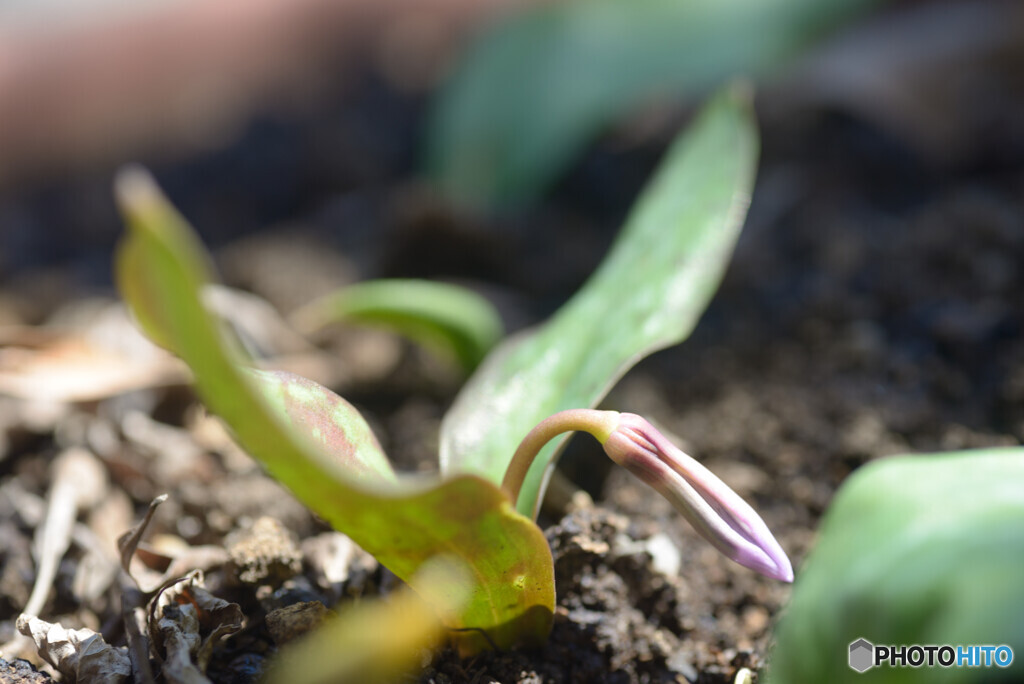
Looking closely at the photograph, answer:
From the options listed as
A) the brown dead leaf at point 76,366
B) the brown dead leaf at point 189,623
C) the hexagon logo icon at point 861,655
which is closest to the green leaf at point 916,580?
the hexagon logo icon at point 861,655

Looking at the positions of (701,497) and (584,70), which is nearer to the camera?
(701,497)

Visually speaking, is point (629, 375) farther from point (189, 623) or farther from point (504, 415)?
point (189, 623)

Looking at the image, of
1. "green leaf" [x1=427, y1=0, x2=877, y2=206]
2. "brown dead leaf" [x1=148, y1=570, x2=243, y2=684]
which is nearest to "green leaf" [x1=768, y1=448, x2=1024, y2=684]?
"brown dead leaf" [x1=148, y1=570, x2=243, y2=684]

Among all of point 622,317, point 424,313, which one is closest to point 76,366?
point 424,313

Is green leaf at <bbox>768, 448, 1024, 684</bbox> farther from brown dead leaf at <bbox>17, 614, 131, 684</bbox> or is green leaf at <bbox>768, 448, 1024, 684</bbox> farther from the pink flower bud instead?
brown dead leaf at <bbox>17, 614, 131, 684</bbox>

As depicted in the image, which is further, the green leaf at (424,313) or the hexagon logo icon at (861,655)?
the green leaf at (424,313)

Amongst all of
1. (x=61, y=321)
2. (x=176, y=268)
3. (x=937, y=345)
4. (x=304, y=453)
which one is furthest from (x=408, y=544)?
(x=61, y=321)

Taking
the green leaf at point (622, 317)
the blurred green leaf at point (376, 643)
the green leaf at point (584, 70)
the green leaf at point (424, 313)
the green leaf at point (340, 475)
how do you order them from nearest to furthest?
the green leaf at point (340, 475) < the blurred green leaf at point (376, 643) < the green leaf at point (622, 317) < the green leaf at point (424, 313) < the green leaf at point (584, 70)

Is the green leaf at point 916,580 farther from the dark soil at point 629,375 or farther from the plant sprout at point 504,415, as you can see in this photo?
the dark soil at point 629,375
